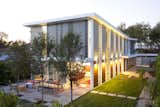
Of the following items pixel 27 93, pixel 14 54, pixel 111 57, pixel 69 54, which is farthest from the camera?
A: pixel 111 57

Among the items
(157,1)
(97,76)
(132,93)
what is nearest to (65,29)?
(97,76)

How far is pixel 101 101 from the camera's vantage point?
13891 mm

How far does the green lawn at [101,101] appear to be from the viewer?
13.0 metres

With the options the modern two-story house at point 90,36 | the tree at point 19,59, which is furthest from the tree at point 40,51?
the modern two-story house at point 90,36

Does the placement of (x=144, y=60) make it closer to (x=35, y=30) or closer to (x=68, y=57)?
(x=35, y=30)

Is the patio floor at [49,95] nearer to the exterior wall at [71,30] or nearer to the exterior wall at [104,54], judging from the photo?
the exterior wall at [104,54]

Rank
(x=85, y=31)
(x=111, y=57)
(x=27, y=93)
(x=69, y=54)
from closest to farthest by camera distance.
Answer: (x=69, y=54) < (x=27, y=93) < (x=85, y=31) < (x=111, y=57)

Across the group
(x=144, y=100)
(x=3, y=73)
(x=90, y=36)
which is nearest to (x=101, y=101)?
(x=144, y=100)

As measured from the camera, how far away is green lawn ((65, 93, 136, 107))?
13019mm

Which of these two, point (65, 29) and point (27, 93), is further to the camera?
point (65, 29)

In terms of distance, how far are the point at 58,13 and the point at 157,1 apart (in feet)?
53.4

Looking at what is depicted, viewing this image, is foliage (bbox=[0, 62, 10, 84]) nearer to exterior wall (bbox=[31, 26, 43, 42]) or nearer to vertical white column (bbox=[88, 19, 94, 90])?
exterior wall (bbox=[31, 26, 43, 42])

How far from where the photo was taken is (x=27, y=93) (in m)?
16.4

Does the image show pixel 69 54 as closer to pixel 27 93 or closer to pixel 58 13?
pixel 27 93
